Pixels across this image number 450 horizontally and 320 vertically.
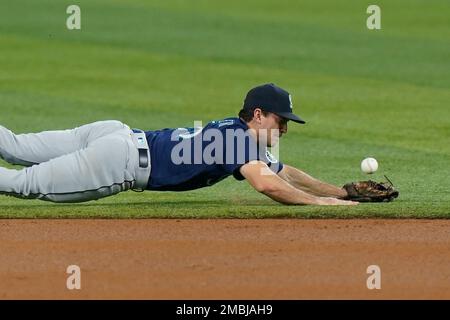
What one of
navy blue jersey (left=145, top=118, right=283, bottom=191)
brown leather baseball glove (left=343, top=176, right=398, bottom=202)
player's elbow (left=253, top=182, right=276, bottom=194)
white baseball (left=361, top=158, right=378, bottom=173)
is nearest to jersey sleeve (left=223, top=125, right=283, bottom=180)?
navy blue jersey (left=145, top=118, right=283, bottom=191)

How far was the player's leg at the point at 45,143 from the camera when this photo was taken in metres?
9.24

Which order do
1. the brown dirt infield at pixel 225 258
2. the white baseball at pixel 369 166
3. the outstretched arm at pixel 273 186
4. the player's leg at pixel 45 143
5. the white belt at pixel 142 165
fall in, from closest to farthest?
the brown dirt infield at pixel 225 258 → the outstretched arm at pixel 273 186 → the white belt at pixel 142 165 → the player's leg at pixel 45 143 → the white baseball at pixel 369 166

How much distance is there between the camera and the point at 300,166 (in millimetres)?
11602

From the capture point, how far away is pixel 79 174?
29.2 ft

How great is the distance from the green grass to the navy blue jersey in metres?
0.25

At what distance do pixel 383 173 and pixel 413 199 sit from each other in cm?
145

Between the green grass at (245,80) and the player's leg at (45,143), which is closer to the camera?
the player's leg at (45,143)

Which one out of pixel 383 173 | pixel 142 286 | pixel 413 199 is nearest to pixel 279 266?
pixel 142 286

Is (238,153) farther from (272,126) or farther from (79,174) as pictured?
(79,174)

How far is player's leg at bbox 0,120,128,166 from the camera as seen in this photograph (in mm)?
9242

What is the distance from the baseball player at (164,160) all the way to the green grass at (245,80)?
0.63ft

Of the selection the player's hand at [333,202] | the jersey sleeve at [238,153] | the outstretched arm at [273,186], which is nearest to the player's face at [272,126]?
the jersey sleeve at [238,153]

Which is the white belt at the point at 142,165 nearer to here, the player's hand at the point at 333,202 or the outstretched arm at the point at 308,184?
the outstretched arm at the point at 308,184

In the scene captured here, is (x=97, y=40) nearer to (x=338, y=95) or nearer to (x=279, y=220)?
(x=338, y=95)
